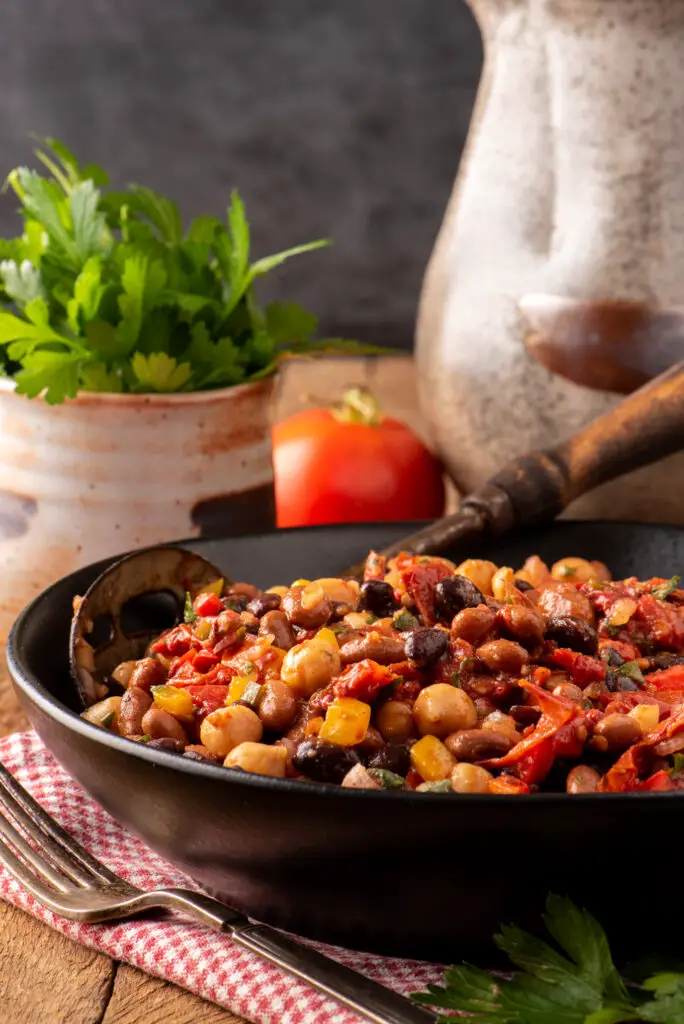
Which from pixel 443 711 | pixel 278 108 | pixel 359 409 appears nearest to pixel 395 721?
pixel 443 711

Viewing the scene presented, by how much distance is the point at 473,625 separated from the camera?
1.66 meters

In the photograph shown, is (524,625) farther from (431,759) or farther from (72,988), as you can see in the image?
(72,988)

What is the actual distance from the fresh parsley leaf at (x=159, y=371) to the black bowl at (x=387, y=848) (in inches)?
34.2

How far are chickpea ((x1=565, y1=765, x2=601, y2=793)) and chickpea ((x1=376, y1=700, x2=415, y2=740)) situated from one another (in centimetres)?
20

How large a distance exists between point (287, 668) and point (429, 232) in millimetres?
5335

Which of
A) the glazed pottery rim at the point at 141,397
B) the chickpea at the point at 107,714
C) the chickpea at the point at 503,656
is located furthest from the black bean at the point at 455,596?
the glazed pottery rim at the point at 141,397

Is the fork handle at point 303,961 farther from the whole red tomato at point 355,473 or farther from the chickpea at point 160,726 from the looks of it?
the whole red tomato at point 355,473

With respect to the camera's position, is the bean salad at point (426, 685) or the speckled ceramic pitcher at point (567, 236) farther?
the speckled ceramic pitcher at point (567, 236)

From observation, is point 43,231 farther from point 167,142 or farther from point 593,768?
point 167,142

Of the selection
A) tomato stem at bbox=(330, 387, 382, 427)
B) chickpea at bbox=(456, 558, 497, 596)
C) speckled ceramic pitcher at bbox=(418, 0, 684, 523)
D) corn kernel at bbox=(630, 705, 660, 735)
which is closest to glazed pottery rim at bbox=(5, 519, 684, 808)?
corn kernel at bbox=(630, 705, 660, 735)

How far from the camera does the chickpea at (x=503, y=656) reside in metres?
1.61

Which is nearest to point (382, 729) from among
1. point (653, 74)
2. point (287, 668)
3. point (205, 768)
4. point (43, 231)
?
point (287, 668)

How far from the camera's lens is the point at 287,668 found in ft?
5.36

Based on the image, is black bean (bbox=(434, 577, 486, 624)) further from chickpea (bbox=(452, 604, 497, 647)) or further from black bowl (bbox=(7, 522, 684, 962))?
black bowl (bbox=(7, 522, 684, 962))
